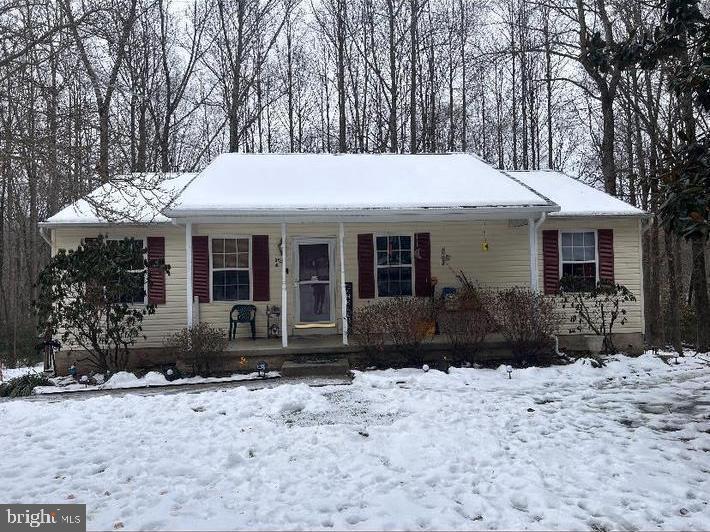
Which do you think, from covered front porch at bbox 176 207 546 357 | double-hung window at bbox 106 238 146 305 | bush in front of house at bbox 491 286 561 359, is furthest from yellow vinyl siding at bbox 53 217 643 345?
bush in front of house at bbox 491 286 561 359

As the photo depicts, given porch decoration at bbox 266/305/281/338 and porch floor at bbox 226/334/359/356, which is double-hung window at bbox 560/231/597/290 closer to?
porch floor at bbox 226/334/359/356

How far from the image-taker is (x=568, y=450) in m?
4.62

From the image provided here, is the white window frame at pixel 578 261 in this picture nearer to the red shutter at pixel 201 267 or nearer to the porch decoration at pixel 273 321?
the porch decoration at pixel 273 321

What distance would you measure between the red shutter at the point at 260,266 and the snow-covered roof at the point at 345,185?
4.55 feet

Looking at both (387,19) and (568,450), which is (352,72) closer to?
(387,19)

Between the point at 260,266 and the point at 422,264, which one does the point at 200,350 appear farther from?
the point at 422,264

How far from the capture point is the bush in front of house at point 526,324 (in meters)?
8.82

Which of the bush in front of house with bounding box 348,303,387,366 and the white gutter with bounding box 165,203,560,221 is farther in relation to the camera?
the bush in front of house with bounding box 348,303,387,366

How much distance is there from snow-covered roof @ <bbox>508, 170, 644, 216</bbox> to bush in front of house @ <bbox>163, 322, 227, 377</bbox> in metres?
7.34

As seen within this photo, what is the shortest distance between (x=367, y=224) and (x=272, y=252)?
2.14 meters

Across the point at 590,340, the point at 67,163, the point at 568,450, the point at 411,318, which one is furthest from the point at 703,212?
the point at 67,163

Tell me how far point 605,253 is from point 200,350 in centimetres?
871

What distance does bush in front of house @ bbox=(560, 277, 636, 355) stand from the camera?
10.1 m

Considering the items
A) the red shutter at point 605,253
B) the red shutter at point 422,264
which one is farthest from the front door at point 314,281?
the red shutter at point 605,253
